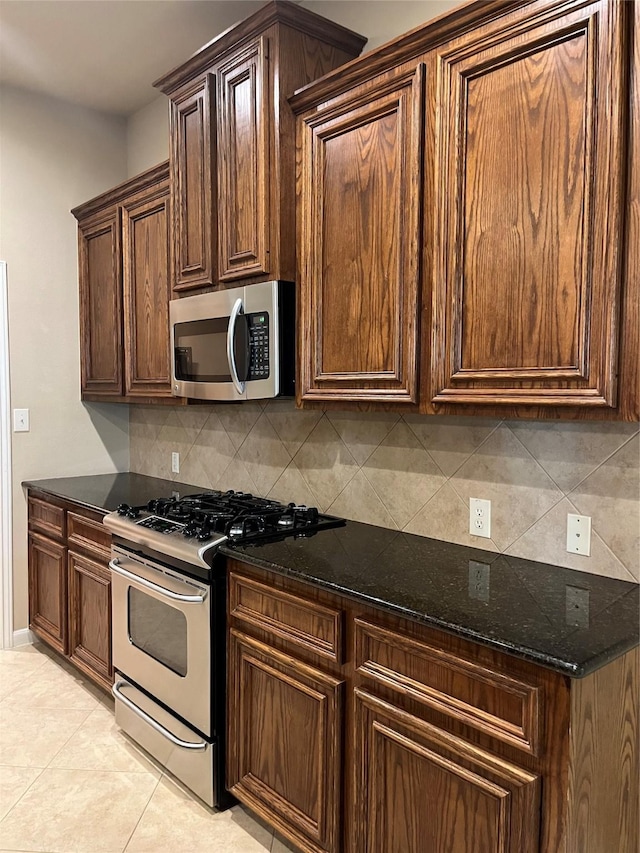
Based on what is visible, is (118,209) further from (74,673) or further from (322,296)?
(74,673)

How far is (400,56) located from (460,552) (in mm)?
1458

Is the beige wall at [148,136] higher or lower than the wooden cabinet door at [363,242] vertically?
higher

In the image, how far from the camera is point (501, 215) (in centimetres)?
158

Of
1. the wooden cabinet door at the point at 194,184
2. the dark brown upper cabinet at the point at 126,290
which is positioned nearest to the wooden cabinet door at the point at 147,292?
the dark brown upper cabinet at the point at 126,290

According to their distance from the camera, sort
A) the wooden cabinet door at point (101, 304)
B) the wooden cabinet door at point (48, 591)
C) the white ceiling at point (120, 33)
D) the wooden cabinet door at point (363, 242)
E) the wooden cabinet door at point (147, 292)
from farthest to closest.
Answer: the wooden cabinet door at point (101, 304)
the wooden cabinet door at point (48, 591)
the wooden cabinet door at point (147, 292)
the white ceiling at point (120, 33)
the wooden cabinet door at point (363, 242)

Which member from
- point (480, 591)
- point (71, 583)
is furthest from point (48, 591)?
point (480, 591)

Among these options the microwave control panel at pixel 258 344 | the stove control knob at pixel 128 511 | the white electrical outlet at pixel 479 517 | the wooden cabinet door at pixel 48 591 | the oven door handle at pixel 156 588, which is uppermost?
the microwave control panel at pixel 258 344

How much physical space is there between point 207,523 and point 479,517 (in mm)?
931

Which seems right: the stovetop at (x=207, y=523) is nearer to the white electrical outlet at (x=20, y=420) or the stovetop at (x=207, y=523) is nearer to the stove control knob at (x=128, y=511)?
the stove control knob at (x=128, y=511)

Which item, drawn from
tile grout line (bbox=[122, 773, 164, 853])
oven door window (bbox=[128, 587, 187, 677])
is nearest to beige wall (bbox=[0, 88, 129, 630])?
oven door window (bbox=[128, 587, 187, 677])

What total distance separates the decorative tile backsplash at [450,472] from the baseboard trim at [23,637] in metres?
1.46

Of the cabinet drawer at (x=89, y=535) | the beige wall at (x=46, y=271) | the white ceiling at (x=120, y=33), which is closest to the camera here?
the white ceiling at (x=120, y=33)

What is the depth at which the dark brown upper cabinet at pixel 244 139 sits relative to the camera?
7.10 ft

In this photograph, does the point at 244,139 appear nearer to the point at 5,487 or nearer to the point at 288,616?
the point at 288,616
